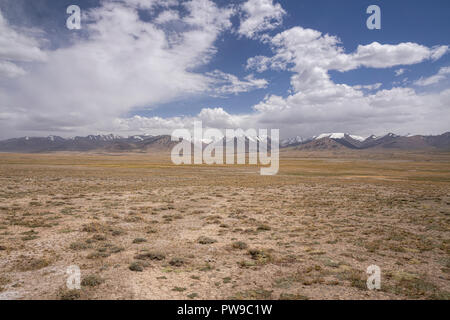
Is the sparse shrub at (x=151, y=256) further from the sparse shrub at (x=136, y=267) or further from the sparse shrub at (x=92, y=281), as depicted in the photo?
the sparse shrub at (x=92, y=281)

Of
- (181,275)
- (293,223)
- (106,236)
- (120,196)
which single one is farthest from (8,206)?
(293,223)

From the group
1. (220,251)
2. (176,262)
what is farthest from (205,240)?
(176,262)

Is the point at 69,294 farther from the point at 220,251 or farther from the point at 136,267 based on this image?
the point at 220,251

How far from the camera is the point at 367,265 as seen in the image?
9852mm

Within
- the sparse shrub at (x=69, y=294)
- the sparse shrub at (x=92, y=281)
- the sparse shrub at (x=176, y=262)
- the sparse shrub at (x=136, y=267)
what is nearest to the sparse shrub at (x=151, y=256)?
the sparse shrub at (x=176, y=262)

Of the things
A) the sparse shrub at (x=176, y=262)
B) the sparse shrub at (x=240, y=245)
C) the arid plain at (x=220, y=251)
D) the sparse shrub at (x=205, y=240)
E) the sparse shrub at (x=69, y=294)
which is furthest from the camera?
the sparse shrub at (x=205, y=240)

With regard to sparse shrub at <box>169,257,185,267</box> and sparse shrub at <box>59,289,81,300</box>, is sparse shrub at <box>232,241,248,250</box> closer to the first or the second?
sparse shrub at <box>169,257,185,267</box>

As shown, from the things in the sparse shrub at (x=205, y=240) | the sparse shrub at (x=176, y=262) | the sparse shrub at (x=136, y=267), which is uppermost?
the sparse shrub at (x=136, y=267)

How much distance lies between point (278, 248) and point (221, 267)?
3.61 m

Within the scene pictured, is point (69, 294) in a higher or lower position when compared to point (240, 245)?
higher

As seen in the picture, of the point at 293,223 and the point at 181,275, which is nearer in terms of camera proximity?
the point at 181,275

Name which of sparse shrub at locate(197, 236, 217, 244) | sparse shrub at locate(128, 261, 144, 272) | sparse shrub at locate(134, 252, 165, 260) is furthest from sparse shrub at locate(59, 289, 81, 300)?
sparse shrub at locate(197, 236, 217, 244)

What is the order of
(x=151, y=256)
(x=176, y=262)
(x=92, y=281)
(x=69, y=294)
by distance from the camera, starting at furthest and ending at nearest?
1. (x=151, y=256)
2. (x=176, y=262)
3. (x=92, y=281)
4. (x=69, y=294)
